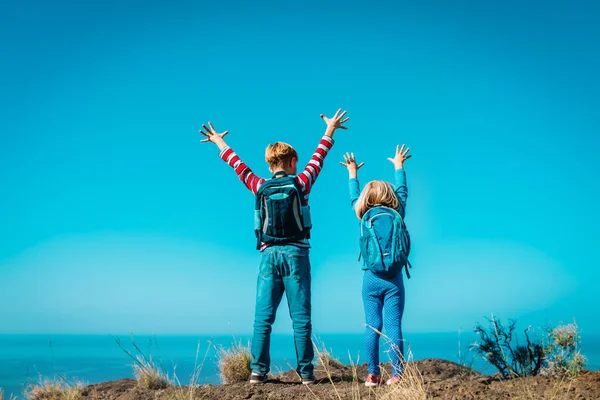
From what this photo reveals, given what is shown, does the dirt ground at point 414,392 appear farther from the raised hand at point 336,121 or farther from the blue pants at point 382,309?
the raised hand at point 336,121

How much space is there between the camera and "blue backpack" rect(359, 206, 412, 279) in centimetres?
586

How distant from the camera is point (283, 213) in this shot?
608 cm

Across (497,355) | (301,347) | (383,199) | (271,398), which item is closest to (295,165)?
(383,199)

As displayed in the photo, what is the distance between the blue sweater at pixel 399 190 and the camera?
6.37m

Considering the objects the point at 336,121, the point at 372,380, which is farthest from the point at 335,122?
the point at 372,380

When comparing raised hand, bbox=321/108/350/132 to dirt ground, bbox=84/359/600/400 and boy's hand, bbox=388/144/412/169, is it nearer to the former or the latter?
boy's hand, bbox=388/144/412/169

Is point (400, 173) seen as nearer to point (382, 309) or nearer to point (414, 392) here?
point (382, 309)

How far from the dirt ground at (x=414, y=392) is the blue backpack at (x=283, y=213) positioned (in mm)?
1630

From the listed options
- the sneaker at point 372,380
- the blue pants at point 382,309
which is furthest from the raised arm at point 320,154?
the sneaker at point 372,380

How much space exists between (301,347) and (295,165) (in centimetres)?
211

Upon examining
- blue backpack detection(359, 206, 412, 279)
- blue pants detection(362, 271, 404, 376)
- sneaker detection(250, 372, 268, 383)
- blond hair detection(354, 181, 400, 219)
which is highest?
blond hair detection(354, 181, 400, 219)

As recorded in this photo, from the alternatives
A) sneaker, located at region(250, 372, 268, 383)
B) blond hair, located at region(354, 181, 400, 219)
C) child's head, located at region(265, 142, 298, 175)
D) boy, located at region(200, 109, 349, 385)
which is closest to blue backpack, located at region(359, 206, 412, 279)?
blond hair, located at region(354, 181, 400, 219)

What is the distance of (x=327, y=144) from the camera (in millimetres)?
6648

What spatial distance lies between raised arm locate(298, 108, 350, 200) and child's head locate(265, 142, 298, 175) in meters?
0.20
